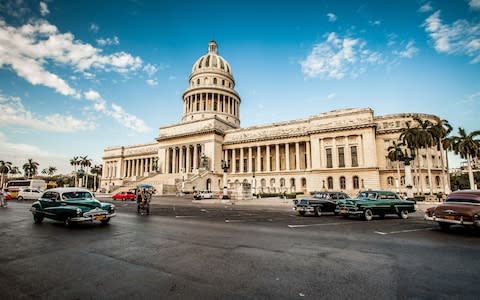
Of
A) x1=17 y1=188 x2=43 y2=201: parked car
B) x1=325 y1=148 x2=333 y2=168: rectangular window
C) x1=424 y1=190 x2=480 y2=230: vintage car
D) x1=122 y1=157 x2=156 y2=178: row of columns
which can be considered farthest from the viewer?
x1=122 y1=157 x2=156 y2=178: row of columns

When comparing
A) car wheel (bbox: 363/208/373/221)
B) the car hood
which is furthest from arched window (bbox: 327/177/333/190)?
the car hood

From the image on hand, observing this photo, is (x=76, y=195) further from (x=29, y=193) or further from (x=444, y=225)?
(x=29, y=193)

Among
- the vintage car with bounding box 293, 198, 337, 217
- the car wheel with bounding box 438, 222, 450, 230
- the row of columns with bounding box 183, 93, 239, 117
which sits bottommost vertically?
the car wheel with bounding box 438, 222, 450, 230

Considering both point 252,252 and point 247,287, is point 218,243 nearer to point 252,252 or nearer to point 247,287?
point 252,252

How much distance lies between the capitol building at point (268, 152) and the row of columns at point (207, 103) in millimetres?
292

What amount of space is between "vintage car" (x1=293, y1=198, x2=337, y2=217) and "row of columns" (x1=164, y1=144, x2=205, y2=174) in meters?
47.5

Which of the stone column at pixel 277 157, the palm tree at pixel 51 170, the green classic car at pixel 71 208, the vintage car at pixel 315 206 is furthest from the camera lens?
the palm tree at pixel 51 170

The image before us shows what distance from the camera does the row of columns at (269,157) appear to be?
2320 inches

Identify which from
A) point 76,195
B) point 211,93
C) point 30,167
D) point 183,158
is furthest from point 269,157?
point 30,167

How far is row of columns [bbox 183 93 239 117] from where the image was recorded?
7850 cm

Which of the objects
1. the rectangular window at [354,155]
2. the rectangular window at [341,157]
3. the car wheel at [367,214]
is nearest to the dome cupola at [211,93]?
the rectangular window at [341,157]

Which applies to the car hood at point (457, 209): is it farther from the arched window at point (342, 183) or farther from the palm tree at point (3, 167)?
the palm tree at point (3, 167)

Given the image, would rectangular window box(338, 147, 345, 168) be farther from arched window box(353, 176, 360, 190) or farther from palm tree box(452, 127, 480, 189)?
palm tree box(452, 127, 480, 189)

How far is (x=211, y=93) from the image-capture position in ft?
258
